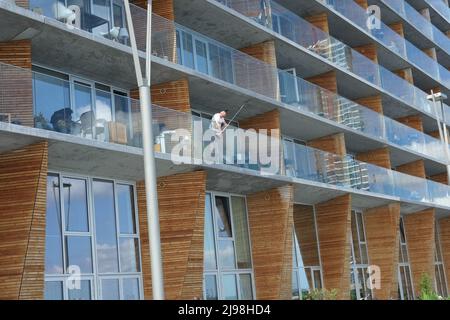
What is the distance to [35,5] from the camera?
1520cm

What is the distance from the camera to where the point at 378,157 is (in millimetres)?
30047

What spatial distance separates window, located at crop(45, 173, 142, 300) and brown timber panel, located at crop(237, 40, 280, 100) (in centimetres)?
577

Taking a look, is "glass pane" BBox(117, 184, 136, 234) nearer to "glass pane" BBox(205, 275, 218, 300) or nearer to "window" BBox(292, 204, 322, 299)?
"glass pane" BBox(205, 275, 218, 300)

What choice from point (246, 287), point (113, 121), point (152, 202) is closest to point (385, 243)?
point (246, 287)

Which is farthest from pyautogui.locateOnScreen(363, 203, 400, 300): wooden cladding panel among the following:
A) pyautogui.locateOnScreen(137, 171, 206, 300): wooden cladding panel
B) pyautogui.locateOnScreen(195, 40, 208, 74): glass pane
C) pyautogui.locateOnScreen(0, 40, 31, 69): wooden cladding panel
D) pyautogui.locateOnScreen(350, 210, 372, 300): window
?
pyautogui.locateOnScreen(0, 40, 31, 69): wooden cladding panel

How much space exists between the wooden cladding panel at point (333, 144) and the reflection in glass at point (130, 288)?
1142cm

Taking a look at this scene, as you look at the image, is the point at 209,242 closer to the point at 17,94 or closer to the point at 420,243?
the point at 17,94

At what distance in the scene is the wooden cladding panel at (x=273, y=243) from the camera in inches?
847

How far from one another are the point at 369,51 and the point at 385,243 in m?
9.50

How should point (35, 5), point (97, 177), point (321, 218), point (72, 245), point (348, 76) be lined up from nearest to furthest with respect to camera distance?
point (35, 5), point (72, 245), point (97, 177), point (321, 218), point (348, 76)

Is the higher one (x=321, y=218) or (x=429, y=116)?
(x=429, y=116)
